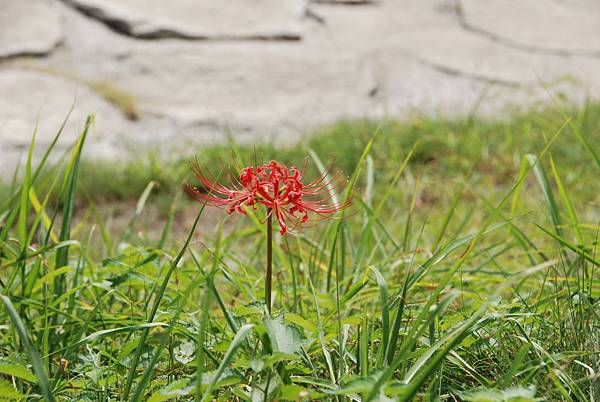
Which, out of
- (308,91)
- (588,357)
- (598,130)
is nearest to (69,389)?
(588,357)

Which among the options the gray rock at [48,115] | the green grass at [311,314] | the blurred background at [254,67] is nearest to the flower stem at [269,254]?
the green grass at [311,314]

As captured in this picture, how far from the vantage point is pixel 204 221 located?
335cm

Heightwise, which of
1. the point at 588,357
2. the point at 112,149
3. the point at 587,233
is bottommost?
the point at 112,149

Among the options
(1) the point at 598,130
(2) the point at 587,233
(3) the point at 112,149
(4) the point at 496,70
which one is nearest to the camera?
(2) the point at 587,233

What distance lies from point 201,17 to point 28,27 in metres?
1.08

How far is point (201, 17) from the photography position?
5.11 metres

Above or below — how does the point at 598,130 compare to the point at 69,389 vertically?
below

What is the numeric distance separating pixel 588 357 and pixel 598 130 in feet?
8.42

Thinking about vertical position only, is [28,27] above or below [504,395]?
below

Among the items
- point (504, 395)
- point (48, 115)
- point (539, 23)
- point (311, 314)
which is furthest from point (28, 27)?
point (504, 395)

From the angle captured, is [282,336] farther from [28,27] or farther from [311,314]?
[28,27]

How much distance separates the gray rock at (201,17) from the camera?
4832 millimetres

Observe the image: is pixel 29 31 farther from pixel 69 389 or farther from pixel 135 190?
pixel 69 389

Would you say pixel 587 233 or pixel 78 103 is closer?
pixel 587 233
